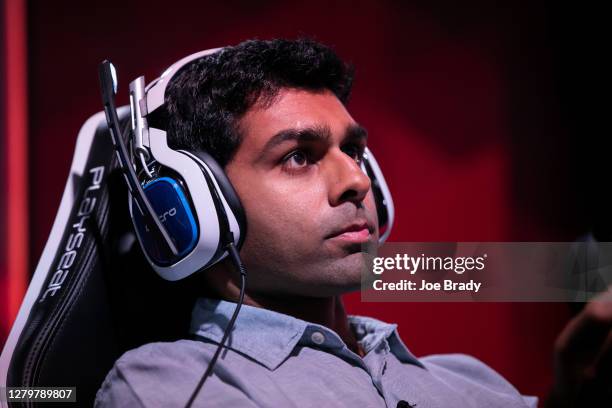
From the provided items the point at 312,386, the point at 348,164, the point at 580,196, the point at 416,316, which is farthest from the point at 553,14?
the point at 312,386

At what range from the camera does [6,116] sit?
1032mm

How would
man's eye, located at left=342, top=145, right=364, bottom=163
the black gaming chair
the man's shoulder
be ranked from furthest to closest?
man's eye, located at left=342, top=145, right=364, bottom=163
the black gaming chair
the man's shoulder

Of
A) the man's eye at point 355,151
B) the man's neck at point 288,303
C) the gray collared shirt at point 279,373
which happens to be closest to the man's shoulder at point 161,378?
the gray collared shirt at point 279,373

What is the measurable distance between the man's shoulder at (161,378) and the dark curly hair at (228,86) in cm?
34

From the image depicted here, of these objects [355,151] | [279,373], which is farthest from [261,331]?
[355,151]

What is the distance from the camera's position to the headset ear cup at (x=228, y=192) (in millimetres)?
844

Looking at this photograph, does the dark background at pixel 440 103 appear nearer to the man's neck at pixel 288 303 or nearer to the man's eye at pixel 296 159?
the man's neck at pixel 288 303

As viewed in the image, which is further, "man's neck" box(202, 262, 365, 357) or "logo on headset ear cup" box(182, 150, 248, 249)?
"man's neck" box(202, 262, 365, 357)

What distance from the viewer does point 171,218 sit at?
0.83 m

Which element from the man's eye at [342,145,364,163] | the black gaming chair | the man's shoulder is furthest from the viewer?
the man's eye at [342,145,364,163]

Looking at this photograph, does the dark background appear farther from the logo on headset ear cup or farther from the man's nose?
the logo on headset ear cup

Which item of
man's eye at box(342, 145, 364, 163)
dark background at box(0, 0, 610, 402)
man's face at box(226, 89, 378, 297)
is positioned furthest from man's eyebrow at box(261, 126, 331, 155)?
dark background at box(0, 0, 610, 402)

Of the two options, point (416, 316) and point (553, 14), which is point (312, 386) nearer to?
point (416, 316)

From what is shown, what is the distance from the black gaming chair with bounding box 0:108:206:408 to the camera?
87 cm
